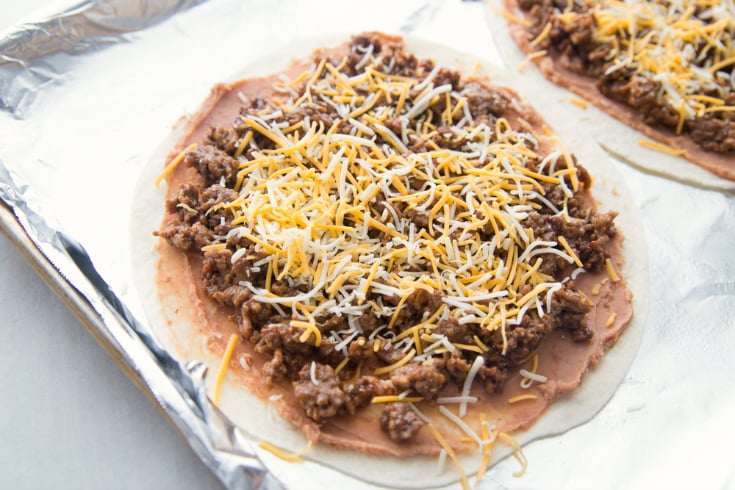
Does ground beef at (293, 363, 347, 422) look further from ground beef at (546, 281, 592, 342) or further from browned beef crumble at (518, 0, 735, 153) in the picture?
browned beef crumble at (518, 0, 735, 153)

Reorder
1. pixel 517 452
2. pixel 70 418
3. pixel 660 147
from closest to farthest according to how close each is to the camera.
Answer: pixel 517 452 < pixel 70 418 < pixel 660 147

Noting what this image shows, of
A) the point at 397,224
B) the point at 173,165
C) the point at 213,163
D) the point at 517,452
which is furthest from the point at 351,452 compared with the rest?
the point at 173,165

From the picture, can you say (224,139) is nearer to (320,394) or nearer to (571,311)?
(320,394)

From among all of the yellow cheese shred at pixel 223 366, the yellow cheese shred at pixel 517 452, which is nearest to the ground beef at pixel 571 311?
the yellow cheese shred at pixel 517 452

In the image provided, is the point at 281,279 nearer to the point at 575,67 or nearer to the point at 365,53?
the point at 365,53

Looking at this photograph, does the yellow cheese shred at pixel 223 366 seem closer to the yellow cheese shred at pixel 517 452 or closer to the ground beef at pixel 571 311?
the yellow cheese shred at pixel 517 452

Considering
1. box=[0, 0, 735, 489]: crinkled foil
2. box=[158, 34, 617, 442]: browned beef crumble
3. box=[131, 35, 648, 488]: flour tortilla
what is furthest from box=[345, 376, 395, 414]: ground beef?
box=[0, 0, 735, 489]: crinkled foil
